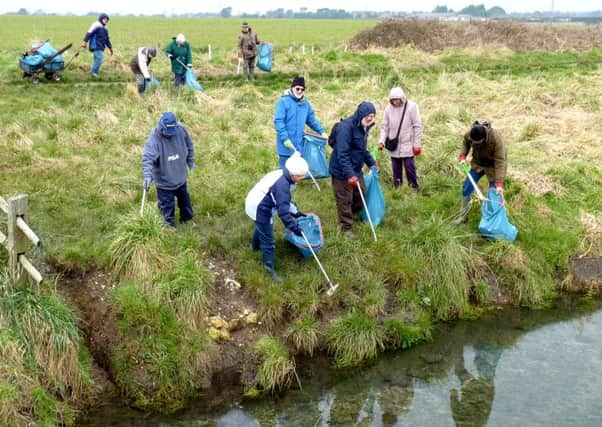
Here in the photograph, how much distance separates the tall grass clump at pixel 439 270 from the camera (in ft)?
29.6

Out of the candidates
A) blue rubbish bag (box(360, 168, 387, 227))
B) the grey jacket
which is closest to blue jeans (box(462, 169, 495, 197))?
blue rubbish bag (box(360, 168, 387, 227))

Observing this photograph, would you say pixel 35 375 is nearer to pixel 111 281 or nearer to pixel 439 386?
pixel 111 281

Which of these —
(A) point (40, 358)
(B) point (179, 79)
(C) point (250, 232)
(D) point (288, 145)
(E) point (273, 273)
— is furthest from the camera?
(B) point (179, 79)

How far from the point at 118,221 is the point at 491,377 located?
5.34 metres

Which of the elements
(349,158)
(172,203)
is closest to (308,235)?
(349,158)

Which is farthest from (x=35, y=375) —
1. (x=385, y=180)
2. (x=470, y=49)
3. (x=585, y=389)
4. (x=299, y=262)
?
(x=470, y=49)

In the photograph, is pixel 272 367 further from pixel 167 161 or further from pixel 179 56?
pixel 179 56

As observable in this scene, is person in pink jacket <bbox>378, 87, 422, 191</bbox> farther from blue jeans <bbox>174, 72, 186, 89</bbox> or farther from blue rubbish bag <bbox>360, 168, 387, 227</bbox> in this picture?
blue jeans <bbox>174, 72, 186, 89</bbox>

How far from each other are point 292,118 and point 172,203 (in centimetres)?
231

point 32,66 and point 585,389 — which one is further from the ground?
point 32,66

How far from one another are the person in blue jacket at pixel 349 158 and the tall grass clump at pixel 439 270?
0.93 metres

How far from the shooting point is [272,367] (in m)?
7.56

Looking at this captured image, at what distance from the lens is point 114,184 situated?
414 inches

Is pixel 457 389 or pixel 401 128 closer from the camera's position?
pixel 457 389
